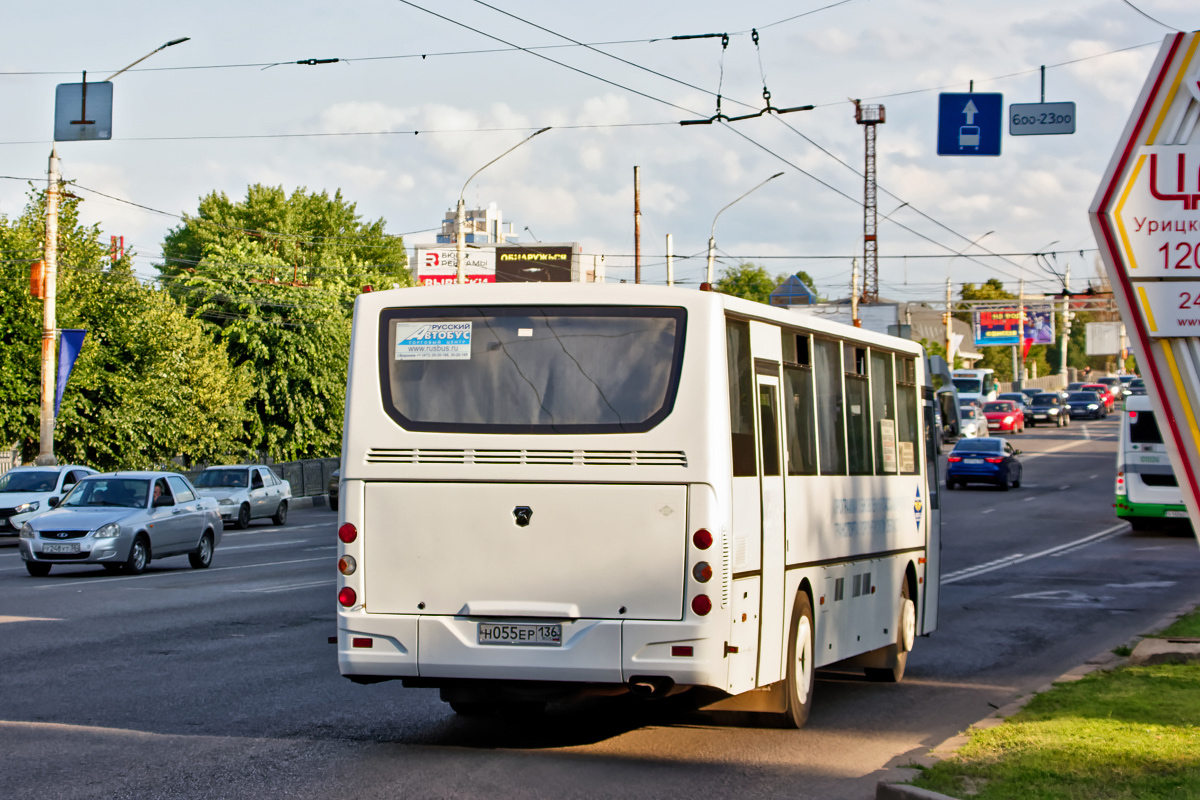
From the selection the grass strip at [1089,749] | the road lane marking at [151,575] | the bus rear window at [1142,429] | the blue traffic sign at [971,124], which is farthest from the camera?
the bus rear window at [1142,429]

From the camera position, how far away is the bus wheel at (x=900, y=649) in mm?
12492

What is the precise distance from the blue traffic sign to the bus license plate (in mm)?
18074

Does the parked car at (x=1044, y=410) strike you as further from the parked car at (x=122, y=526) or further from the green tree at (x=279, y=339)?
the parked car at (x=122, y=526)

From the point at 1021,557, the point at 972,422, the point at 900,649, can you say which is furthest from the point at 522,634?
the point at 972,422

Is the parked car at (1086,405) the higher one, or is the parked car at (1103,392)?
the parked car at (1103,392)

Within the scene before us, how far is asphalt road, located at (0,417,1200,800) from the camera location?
8.02 m

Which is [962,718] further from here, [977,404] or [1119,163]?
[977,404]

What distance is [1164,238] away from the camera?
7160mm

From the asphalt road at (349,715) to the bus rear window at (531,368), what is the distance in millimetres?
1969

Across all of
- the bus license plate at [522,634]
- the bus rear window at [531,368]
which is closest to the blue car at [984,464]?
the bus rear window at [531,368]

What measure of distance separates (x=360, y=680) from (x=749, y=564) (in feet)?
7.84

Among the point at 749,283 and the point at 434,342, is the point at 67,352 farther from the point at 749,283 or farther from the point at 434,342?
the point at 749,283

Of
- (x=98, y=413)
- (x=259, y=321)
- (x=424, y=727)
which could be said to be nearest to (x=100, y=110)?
(x=98, y=413)

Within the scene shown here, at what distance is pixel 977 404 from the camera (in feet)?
215
